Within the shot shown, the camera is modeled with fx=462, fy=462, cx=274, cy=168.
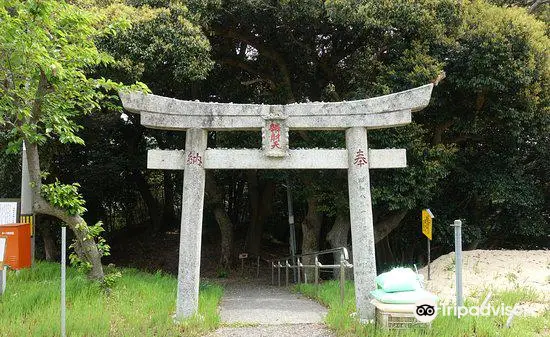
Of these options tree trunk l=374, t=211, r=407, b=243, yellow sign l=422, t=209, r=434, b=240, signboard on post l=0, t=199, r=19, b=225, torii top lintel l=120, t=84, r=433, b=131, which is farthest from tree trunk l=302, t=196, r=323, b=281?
signboard on post l=0, t=199, r=19, b=225

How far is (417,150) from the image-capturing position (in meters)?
10.8

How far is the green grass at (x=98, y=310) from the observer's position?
18.3ft

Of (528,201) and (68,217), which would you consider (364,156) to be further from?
(528,201)

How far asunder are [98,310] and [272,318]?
2496 millimetres

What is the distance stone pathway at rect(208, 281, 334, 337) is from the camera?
6.06m

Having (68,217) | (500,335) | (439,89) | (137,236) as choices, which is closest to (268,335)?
(500,335)

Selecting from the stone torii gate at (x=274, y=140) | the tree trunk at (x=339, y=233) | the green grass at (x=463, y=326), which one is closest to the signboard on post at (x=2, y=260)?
the stone torii gate at (x=274, y=140)

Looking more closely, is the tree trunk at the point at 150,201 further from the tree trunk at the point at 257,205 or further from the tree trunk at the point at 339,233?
A: the tree trunk at the point at 339,233

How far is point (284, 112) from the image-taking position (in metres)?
6.75

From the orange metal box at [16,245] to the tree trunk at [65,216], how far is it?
54.1 inches

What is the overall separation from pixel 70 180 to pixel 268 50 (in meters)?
8.78

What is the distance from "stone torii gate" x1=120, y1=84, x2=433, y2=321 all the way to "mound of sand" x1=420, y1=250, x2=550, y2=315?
7.55ft

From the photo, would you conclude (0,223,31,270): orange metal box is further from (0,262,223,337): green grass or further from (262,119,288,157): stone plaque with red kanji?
(262,119,288,157): stone plaque with red kanji

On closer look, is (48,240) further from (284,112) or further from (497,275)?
(497,275)
